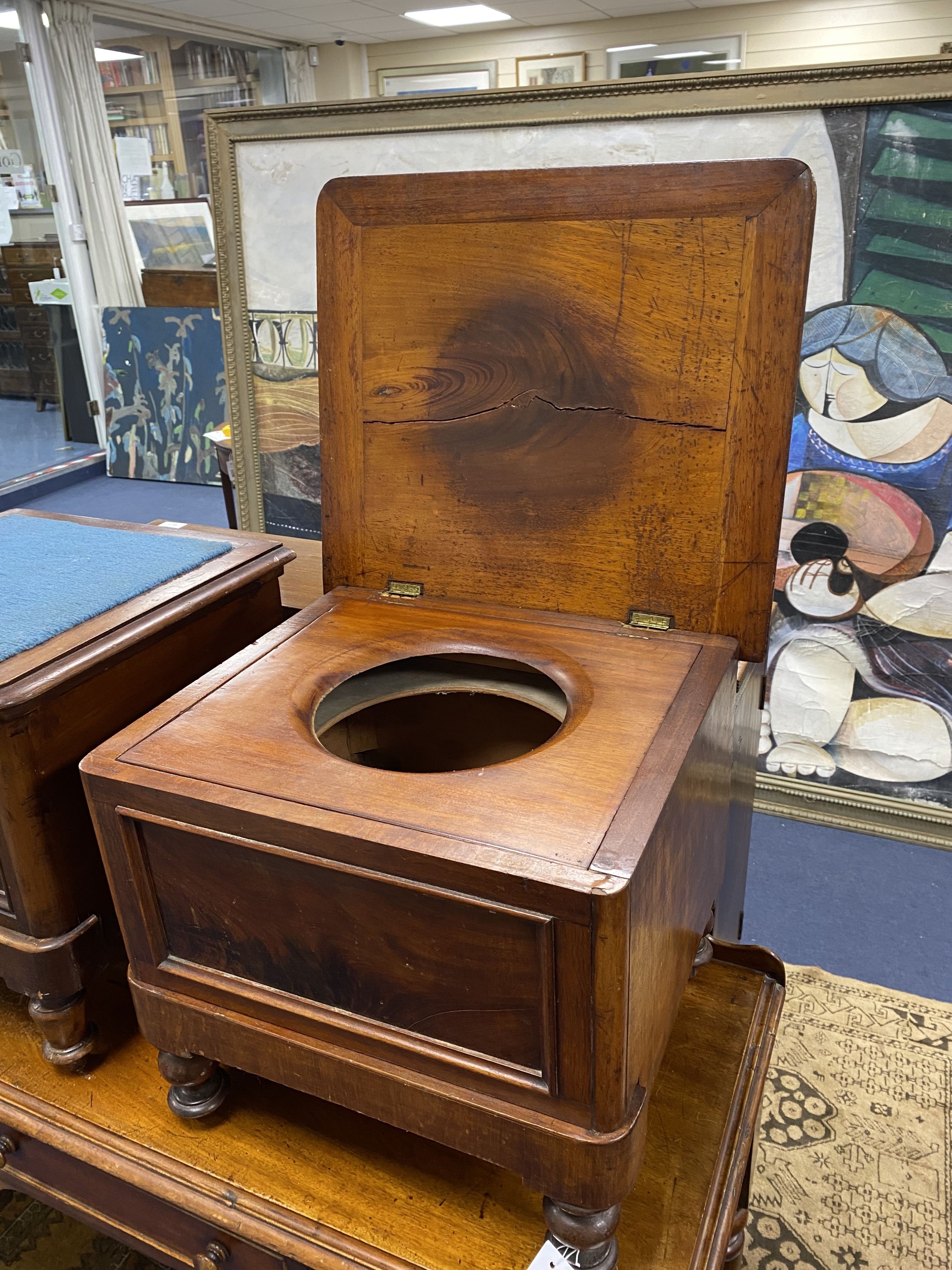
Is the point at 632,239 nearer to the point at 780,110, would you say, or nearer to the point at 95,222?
the point at 780,110

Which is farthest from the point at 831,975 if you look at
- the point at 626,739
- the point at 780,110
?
the point at 780,110

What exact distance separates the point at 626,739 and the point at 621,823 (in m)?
0.12

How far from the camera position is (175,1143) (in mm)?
941

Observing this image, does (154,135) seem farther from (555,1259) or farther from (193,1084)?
(555,1259)

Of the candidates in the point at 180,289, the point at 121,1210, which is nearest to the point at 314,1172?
the point at 121,1210

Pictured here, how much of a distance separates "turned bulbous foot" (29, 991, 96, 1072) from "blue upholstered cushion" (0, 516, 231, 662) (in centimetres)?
37

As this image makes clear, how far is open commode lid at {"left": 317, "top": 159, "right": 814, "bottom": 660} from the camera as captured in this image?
900mm

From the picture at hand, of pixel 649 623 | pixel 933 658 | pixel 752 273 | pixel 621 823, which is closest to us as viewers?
pixel 621 823

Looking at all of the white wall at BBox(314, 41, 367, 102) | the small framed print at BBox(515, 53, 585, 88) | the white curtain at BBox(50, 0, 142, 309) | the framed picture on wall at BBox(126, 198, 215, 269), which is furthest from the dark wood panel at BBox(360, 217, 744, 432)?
the white wall at BBox(314, 41, 367, 102)

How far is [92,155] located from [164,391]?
137 cm

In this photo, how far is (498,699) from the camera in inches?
39.8

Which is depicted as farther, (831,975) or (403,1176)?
(831,975)

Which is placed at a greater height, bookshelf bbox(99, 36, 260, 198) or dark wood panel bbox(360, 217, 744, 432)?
bookshelf bbox(99, 36, 260, 198)

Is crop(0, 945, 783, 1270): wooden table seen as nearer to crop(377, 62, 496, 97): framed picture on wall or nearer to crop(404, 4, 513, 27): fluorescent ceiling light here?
crop(404, 4, 513, 27): fluorescent ceiling light
